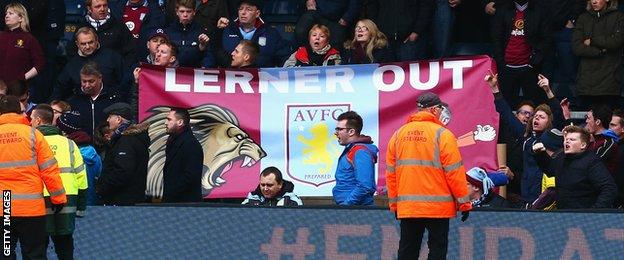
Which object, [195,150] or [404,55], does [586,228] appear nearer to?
[195,150]

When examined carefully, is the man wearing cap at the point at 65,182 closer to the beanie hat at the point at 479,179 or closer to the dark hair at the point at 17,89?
the dark hair at the point at 17,89

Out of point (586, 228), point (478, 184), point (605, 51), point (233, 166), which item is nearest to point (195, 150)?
point (233, 166)

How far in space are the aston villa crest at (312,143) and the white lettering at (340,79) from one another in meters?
0.17

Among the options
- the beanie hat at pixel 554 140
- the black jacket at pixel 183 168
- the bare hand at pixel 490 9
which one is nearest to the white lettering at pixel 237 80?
the black jacket at pixel 183 168

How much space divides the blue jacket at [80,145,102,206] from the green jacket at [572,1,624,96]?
5432 millimetres

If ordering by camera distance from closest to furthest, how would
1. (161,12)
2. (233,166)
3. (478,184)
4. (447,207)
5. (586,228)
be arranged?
(447,207), (586,228), (478,184), (233,166), (161,12)

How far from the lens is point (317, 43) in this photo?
1576cm

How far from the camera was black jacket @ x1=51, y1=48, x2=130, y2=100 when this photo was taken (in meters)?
16.4

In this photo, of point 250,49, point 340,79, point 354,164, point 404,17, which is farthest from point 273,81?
point 404,17

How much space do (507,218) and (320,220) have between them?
154 centimetres

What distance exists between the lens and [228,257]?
43.2 feet

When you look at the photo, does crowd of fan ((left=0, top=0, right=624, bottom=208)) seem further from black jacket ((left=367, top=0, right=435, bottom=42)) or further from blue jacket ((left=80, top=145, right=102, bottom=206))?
blue jacket ((left=80, top=145, right=102, bottom=206))

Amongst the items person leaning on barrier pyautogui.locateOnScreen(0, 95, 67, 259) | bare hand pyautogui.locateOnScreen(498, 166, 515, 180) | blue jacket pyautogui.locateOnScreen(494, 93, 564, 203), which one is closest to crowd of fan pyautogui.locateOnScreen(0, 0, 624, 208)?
bare hand pyautogui.locateOnScreen(498, 166, 515, 180)

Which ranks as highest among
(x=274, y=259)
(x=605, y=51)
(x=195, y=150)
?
(x=605, y=51)
